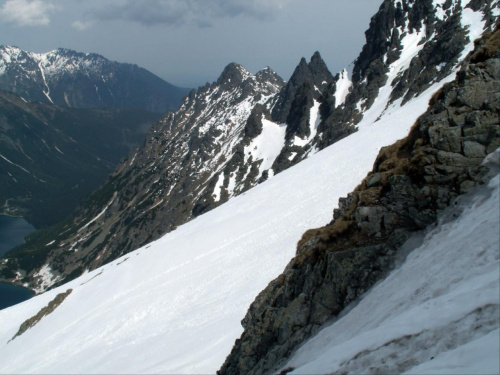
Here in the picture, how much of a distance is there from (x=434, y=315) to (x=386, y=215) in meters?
6.46

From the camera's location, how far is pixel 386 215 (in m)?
15.5

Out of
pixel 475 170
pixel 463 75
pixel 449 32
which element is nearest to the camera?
pixel 475 170

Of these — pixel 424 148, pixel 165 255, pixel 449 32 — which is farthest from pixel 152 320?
pixel 449 32

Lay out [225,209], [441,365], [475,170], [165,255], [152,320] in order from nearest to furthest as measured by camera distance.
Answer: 1. [441,365]
2. [475,170]
3. [152,320]
4. [165,255]
5. [225,209]

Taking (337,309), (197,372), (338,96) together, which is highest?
(338,96)

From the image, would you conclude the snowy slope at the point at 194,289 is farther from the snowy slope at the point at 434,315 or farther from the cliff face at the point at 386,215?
the snowy slope at the point at 434,315

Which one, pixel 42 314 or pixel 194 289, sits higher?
pixel 42 314

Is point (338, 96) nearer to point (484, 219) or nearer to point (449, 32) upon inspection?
point (449, 32)

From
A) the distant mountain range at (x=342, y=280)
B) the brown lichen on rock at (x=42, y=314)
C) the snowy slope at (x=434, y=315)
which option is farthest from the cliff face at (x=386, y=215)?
the brown lichen on rock at (x=42, y=314)

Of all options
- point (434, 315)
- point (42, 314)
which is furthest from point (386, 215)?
point (42, 314)

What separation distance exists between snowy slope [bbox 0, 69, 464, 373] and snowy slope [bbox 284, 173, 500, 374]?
41.2 ft

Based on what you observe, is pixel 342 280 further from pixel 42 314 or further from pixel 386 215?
pixel 42 314

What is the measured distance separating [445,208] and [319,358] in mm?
7123

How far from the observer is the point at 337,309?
14398 millimetres
